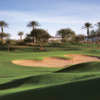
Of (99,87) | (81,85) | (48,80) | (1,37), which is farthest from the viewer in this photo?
(1,37)

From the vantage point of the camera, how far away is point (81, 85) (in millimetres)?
4258

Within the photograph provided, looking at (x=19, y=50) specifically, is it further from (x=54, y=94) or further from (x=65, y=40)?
(x=54, y=94)

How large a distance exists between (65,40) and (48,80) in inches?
2761

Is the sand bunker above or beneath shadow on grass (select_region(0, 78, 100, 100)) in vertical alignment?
beneath

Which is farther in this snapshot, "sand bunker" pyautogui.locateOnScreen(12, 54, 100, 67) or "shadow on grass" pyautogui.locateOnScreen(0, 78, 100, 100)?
"sand bunker" pyautogui.locateOnScreen(12, 54, 100, 67)

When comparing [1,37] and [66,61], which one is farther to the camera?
[1,37]

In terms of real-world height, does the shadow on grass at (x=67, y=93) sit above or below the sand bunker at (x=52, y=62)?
above

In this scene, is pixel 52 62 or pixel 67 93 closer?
pixel 67 93

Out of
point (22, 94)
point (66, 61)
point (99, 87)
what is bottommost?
point (66, 61)

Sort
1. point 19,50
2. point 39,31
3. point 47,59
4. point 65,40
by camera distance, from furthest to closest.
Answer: point 65,40 → point 39,31 → point 19,50 → point 47,59

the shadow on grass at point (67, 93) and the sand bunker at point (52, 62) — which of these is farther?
the sand bunker at point (52, 62)

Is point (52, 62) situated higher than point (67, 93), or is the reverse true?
point (67, 93)

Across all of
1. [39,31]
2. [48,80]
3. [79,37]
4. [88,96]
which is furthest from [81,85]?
[79,37]

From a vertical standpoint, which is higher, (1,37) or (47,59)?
(1,37)
